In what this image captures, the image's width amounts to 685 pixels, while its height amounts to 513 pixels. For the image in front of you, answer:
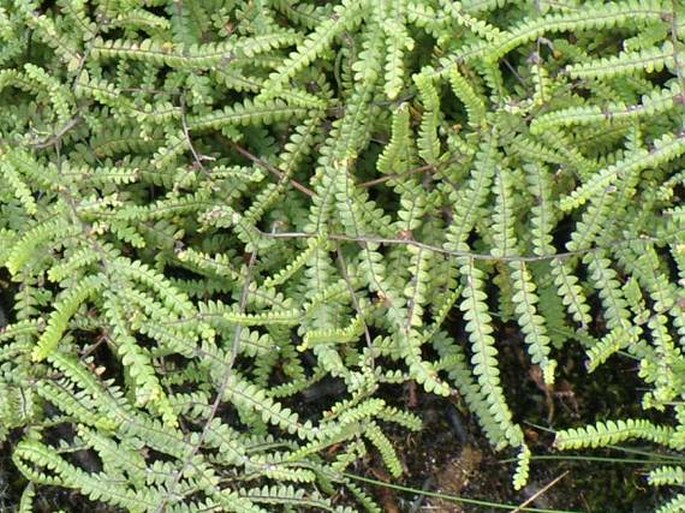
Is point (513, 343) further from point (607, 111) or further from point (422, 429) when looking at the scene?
point (607, 111)

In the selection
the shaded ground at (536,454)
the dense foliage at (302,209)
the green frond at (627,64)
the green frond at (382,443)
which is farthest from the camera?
the shaded ground at (536,454)

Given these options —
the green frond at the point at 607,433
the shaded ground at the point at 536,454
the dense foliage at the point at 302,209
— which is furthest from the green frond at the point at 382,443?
the green frond at the point at 607,433

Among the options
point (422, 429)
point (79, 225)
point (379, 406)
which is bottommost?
point (422, 429)

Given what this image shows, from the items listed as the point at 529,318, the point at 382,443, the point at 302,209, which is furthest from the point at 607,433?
the point at 302,209

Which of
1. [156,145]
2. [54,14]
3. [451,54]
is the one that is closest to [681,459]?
[451,54]

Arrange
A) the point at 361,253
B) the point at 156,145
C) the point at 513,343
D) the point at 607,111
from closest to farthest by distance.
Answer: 1. the point at 607,111
2. the point at 361,253
3. the point at 156,145
4. the point at 513,343

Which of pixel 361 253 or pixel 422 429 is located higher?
pixel 361 253

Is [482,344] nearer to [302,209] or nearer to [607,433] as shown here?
[607,433]

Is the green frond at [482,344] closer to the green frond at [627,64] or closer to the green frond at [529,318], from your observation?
the green frond at [529,318]

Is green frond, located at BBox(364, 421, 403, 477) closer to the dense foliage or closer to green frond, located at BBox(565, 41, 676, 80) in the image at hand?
the dense foliage
